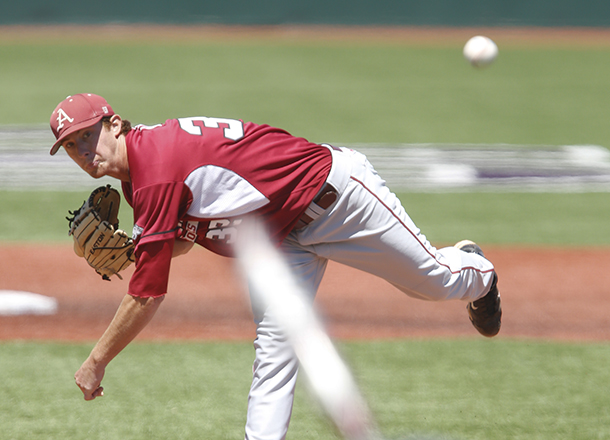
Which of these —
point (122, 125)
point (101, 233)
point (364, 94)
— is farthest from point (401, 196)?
point (364, 94)

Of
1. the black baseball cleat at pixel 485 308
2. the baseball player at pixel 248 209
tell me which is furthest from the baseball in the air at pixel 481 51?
the baseball player at pixel 248 209

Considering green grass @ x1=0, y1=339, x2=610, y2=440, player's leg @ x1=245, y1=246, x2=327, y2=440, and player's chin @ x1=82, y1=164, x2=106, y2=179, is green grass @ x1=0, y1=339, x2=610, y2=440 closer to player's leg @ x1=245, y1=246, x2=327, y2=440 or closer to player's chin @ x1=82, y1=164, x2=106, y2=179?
player's leg @ x1=245, y1=246, x2=327, y2=440

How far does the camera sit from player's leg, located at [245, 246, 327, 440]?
126 inches

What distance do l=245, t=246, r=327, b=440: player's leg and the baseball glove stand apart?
2.32 ft

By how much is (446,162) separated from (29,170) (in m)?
5.41

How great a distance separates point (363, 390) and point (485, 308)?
850 mm

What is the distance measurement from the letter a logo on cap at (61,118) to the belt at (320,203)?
1027 millimetres

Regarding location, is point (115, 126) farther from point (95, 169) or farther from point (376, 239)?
point (376, 239)

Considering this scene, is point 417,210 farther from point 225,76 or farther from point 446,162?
point 225,76

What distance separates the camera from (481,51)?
30.6 feet

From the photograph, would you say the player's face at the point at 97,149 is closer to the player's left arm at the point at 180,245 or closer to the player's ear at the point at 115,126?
the player's ear at the point at 115,126

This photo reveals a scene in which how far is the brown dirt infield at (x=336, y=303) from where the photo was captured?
5344 millimetres

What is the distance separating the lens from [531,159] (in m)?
10.5

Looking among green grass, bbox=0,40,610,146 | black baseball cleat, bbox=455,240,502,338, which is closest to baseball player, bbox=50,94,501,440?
black baseball cleat, bbox=455,240,502,338
